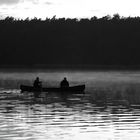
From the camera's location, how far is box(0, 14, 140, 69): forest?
596 feet

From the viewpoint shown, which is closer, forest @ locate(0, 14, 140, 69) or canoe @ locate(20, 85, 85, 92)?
canoe @ locate(20, 85, 85, 92)

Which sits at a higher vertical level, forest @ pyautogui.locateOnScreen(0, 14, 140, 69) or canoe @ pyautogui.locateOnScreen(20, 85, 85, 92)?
forest @ pyautogui.locateOnScreen(0, 14, 140, 69)

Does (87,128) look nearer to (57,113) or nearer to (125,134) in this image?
(125,134)

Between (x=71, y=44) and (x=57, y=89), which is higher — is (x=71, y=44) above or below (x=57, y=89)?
above

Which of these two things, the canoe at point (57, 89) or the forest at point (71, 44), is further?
the forest at point (71, 44)

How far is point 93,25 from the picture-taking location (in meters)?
195

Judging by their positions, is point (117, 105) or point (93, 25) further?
point (93, 25)

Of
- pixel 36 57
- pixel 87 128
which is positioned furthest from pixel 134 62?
pixel 87 128

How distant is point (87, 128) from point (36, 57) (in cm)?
15855

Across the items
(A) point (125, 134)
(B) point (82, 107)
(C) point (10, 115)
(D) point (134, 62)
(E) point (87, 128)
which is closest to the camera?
(A) point (125, 134)

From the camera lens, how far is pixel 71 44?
190m

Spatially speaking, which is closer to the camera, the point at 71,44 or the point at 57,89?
the point at 57,89

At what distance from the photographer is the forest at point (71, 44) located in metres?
182

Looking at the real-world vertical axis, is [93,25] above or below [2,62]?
above
